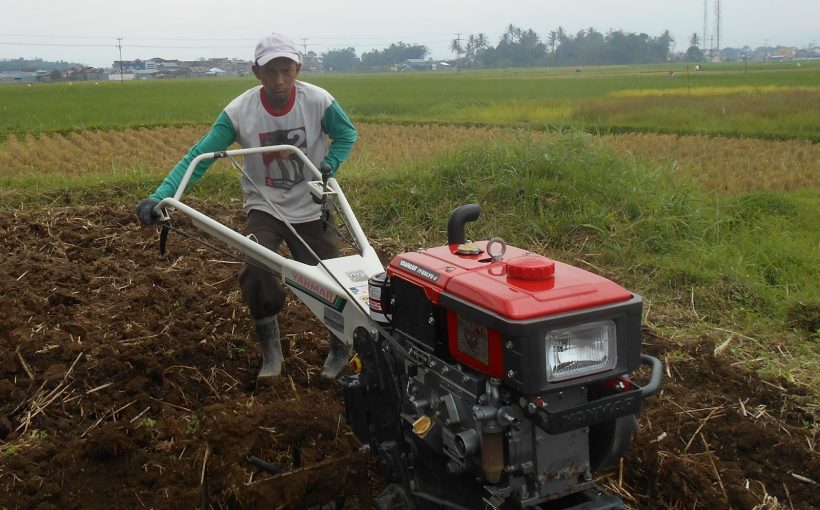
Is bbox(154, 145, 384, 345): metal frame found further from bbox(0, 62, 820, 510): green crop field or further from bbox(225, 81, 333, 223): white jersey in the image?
bbox(0, 62, 820, 510): green crop field

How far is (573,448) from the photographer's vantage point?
8.56ft

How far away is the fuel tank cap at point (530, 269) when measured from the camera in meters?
2.60

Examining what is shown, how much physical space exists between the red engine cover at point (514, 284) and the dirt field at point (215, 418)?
97 centimetres

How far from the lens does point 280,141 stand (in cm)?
455

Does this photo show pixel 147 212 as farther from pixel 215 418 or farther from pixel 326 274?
pixel 215 418

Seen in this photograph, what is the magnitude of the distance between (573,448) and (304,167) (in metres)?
2.47

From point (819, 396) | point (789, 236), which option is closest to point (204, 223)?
point (819, 396)

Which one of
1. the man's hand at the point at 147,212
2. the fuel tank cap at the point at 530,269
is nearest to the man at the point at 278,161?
the man's hand at the point at 147,212

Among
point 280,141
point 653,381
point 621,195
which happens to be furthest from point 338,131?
point 621,195

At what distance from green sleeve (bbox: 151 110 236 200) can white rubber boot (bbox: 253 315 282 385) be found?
88 centimetres

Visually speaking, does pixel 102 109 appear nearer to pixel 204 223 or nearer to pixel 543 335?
pixel 204 223

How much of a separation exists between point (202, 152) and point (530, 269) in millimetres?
2331

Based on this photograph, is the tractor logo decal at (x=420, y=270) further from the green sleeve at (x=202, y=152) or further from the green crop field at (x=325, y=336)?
the green sleeve at (x=202, y=152)

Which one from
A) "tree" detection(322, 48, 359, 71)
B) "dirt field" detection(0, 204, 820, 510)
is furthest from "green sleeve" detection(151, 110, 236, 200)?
"tree" detection(322, 48, 359, 71)
